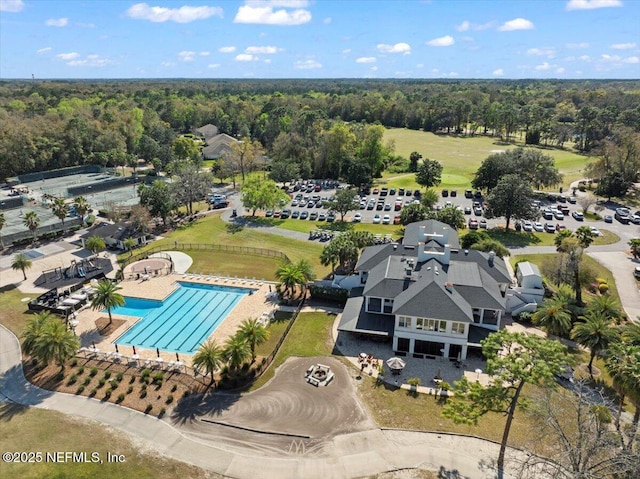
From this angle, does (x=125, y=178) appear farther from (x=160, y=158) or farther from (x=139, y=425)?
(x=139, y=425)

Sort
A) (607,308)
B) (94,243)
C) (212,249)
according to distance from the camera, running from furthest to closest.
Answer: (212,249), (94,243), (607,308)

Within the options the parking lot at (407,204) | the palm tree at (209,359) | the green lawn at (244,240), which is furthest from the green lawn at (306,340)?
the parking lot at (407,204)

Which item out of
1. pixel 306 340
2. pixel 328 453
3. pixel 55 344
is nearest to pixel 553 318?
pixel 306 340

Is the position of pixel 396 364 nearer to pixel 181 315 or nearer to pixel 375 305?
pixel 375 305

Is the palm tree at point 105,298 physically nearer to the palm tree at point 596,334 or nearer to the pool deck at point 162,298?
the pool deck at point 162,298

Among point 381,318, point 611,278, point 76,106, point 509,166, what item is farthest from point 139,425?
point 76,106

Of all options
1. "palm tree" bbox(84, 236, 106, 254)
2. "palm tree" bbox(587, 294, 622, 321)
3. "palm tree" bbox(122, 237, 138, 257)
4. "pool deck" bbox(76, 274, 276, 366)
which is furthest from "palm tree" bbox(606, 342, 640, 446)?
"palm tree" bbox(84, 236, 106, 254)
